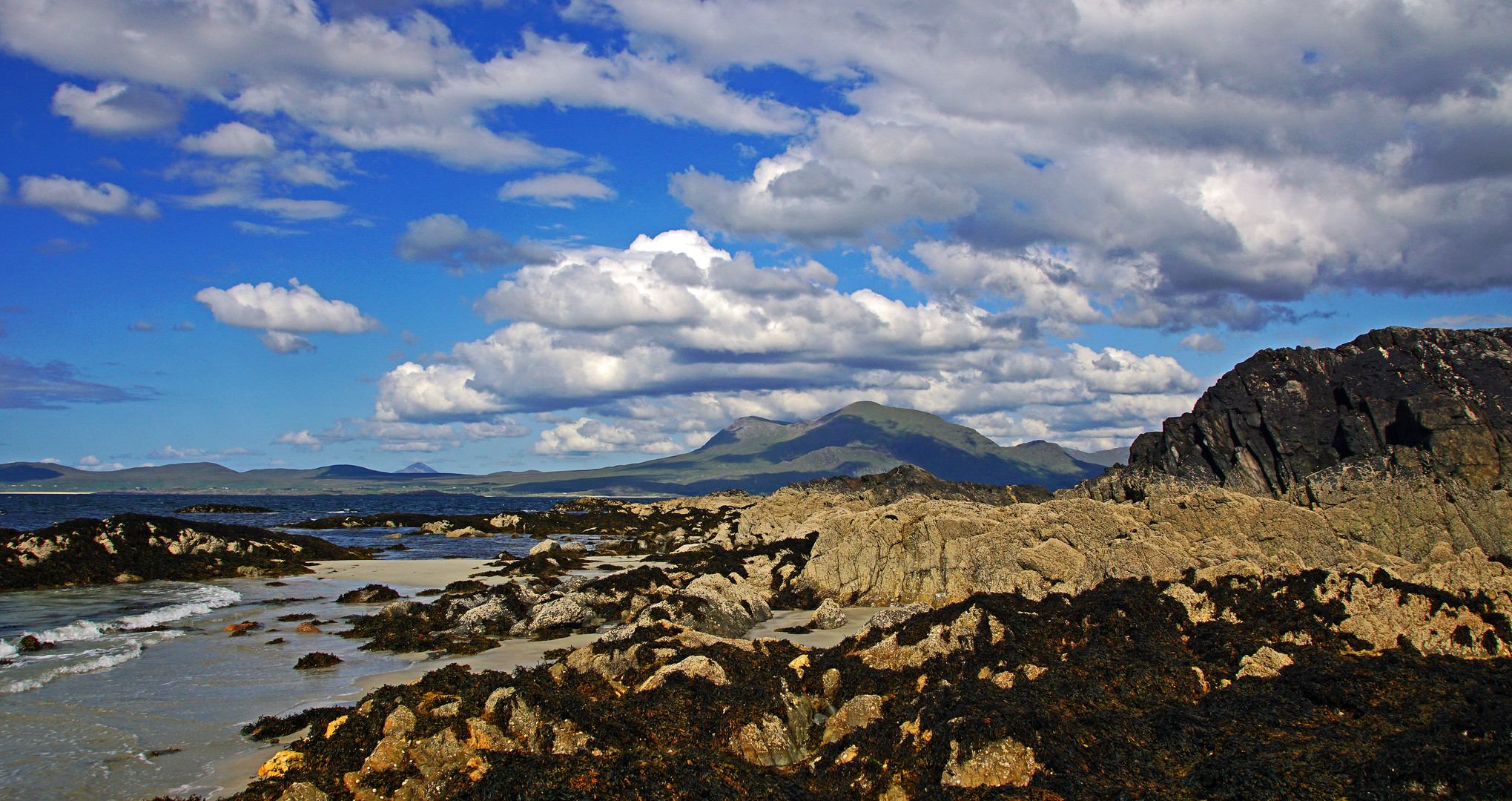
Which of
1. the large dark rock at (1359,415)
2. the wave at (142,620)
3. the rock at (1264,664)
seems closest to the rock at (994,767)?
the rock at (1264,664)

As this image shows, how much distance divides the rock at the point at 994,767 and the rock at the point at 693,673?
12.5 ft

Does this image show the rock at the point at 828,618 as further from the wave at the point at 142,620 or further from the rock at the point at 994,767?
the wave at the point at 142,620

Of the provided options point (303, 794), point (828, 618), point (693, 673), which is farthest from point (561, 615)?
point (303, 794)

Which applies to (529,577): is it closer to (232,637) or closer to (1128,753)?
(232,637)

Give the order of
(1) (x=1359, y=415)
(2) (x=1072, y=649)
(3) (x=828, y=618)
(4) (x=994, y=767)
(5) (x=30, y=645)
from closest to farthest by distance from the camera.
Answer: (4) (x=994, y=767) → (2) (x=1072, y=649) → (5) (x=30, y=645) → (3) (x=828, y=618) → (1) (x=1359, y=415)

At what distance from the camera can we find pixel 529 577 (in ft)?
98.2

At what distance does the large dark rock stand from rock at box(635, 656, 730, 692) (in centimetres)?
1751

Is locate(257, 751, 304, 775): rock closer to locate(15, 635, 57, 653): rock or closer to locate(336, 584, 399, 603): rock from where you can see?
locate(15, 635, 57, 653): rock

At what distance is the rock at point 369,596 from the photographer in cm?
2423

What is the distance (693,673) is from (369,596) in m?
18.0

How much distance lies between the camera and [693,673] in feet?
36.3

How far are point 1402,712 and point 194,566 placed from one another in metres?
35.9

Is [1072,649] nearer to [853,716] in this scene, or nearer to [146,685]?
[853,716]

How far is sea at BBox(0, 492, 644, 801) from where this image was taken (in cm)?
965
